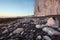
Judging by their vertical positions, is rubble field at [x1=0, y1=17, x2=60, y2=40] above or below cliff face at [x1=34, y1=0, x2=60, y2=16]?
below

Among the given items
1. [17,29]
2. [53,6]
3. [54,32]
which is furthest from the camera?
[53,6]

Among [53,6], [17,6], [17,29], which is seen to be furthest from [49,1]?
[17,29]

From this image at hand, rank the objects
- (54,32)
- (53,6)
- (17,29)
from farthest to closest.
Result: (53,6)
(17,29)
(54,32)

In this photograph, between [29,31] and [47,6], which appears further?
[47,6]

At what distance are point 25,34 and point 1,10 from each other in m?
0.25

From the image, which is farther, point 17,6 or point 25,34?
point 17,6

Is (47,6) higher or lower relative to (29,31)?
higher

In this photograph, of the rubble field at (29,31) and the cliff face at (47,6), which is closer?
the rubble field at (29,31)

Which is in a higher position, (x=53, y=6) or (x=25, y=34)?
(x=53, y=6)

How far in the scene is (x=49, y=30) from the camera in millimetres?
533

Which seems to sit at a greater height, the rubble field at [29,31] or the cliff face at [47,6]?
the cliff face at [47,6]

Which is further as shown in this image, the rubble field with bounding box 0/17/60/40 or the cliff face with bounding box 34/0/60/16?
the cliff face with bounding box 34/0/60/16

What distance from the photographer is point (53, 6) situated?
40.7 inches

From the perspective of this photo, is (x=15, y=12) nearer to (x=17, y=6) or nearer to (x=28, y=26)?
(x=17, y=6)
